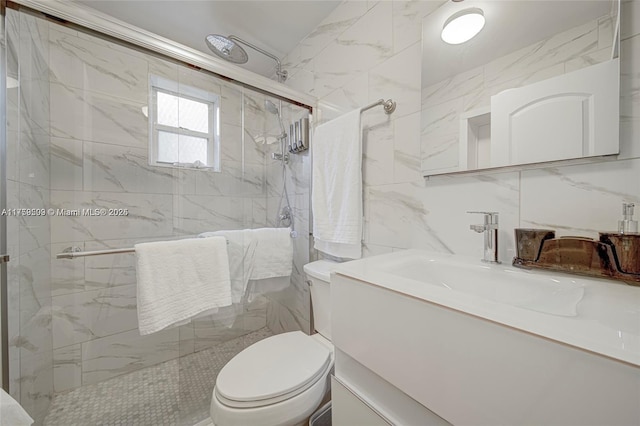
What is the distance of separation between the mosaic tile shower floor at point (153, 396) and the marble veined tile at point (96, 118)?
1.29 meters

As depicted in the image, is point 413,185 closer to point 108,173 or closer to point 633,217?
point 633,217

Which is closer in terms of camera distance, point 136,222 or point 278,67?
point 136,222

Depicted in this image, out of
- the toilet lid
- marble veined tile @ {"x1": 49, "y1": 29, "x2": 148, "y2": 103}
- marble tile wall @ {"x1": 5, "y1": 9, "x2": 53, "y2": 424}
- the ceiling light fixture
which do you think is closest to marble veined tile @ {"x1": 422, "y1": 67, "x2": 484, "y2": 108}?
the ceiling light fixture

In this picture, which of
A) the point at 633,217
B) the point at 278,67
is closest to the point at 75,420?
the point at 633,217

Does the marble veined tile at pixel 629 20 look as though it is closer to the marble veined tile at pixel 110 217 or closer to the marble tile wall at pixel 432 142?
the marble tile wall at pixel 432 142

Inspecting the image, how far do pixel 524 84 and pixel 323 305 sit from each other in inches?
46.0

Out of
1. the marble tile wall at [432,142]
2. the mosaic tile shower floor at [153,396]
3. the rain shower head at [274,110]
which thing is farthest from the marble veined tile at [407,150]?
the mosaic tile shower floor at [153,396]

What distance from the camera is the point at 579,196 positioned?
2.28 feet

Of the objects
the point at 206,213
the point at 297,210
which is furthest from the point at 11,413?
the point at 297,210

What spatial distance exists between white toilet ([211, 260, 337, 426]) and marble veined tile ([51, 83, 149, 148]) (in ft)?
3.89

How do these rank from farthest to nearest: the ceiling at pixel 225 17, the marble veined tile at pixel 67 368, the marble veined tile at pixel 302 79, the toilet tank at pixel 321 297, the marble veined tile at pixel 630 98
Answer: the marble veined tile at pixel 302 79 → the ceiling at pixel 225 17 → the marble veined tile at pixel 67 368 → the toilet tank at pixel 321 297 → the marble veined tile at pixel 630 98

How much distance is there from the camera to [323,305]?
1.20 metres

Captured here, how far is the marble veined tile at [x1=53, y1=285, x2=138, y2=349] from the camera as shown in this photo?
1.26 m

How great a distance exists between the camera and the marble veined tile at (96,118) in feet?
3.65
